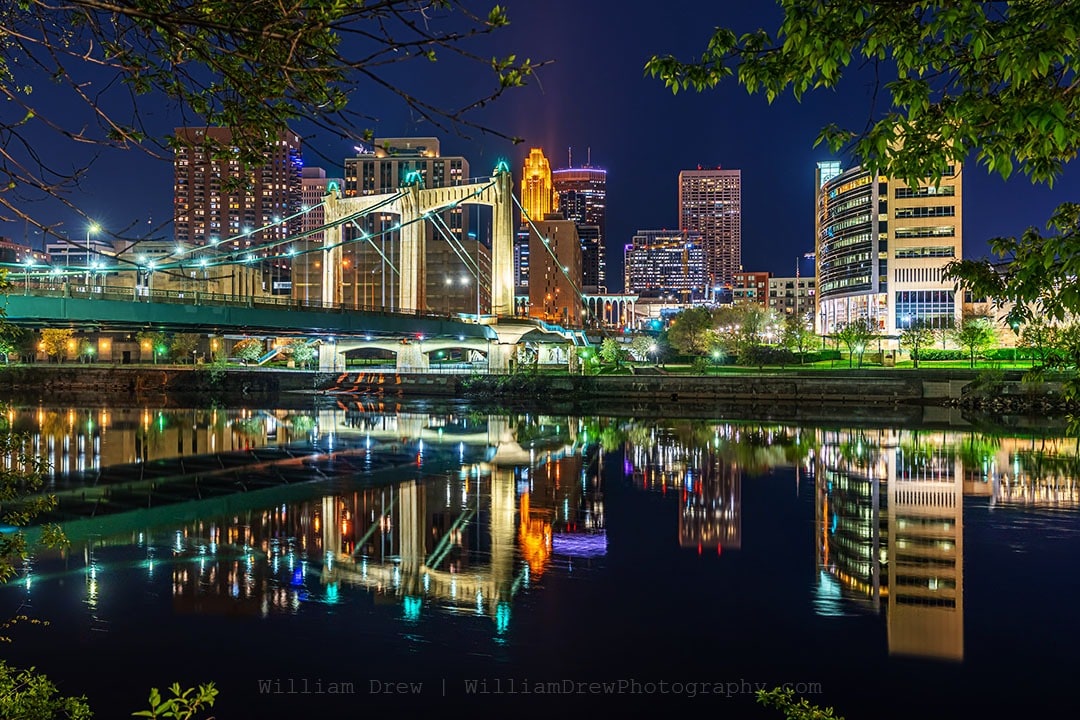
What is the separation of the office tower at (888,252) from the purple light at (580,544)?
93.2 meters

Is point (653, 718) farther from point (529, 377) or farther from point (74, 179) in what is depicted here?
point (529, 377)

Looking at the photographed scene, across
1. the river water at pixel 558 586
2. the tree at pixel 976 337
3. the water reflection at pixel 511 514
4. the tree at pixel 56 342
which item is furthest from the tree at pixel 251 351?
the tree at pixel 976 337

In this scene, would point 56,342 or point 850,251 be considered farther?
point 850,251

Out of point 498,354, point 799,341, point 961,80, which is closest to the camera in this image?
point 961,80

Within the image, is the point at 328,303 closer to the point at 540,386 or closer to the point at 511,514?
the point at 540,386

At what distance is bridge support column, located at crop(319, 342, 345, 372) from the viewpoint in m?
72.9

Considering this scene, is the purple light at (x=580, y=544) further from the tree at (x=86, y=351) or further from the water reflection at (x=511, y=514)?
the tree at (x=86, y=351)

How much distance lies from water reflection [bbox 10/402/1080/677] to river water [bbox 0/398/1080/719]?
0.32 feet

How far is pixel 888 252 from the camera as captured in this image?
366ft

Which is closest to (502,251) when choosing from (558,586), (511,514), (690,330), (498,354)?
(498,354)

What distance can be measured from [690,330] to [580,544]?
289 ft

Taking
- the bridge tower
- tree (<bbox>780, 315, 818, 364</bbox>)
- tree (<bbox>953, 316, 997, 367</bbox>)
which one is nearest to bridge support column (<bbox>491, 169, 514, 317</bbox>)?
the bridge tower

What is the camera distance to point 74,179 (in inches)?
173

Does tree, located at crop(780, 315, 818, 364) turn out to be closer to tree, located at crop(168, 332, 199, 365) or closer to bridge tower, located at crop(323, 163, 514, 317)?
bridge tower, located at crop(323, 163, 514, 317)
